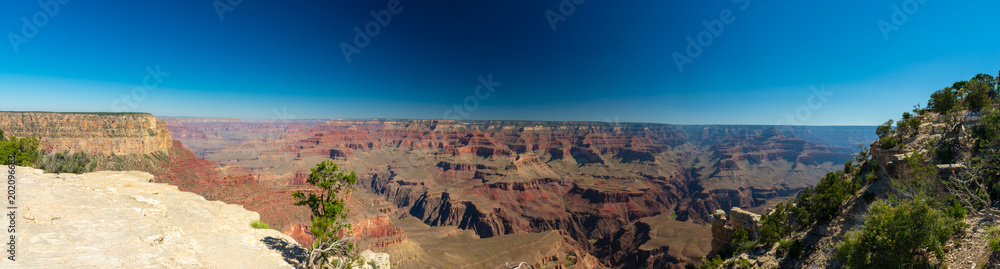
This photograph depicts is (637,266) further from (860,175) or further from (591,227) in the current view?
(860,175)

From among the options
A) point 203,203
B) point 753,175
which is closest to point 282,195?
point 203,203

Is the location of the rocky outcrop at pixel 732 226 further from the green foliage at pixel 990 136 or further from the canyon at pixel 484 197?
the green foliage at pixel 990 136

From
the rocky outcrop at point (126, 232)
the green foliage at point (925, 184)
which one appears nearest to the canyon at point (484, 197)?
the green foliage at point (925, 184)

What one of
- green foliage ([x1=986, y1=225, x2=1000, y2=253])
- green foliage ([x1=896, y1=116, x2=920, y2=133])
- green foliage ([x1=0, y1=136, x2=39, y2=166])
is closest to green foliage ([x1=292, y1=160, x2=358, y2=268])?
green foliage ([x1=986, y1=225, x2=1000, y2=253])

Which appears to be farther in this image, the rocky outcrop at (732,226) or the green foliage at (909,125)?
the rocky outcrop at (732,226)

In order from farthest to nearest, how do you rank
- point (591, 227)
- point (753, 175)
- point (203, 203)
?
1. point (753, 175)
2. point (591, 227)
3. point (203, 203)

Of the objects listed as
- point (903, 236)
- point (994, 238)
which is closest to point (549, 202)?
point (903, 236)

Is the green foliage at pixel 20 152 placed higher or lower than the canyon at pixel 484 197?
higher
